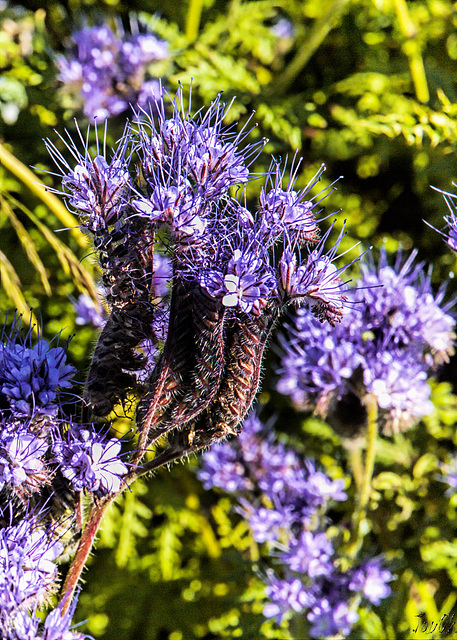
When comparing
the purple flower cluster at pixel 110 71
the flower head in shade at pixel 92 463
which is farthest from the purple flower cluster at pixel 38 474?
the purple flower cluster at pixel 110 71

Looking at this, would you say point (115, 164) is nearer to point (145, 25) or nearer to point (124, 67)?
point (124, 67)

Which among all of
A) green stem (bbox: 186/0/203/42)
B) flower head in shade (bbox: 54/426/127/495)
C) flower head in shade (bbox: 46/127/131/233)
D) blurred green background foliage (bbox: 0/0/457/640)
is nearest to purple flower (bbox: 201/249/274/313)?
flower head in shade (bbox: 46/127/131/233)

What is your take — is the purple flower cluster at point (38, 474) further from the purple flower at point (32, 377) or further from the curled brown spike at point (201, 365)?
the curled brown spike at point (201, 365)

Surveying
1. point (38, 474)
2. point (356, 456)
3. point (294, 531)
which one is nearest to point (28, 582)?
point (38, 474)

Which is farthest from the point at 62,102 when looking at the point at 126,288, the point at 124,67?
the point at 126,288

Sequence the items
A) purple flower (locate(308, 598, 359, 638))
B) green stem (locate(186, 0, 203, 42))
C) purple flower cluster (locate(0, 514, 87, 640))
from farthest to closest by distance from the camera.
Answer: green stem (locate(186, 0, 203, 42)) → purple flower (locate(308, 598, 359, 638)) → purple flower cluster (locate(0, 514, 87, 640))

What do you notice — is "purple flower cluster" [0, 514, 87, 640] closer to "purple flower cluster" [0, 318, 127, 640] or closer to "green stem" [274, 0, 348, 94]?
"purple flower cluster" [0, 318, 127, 640]
